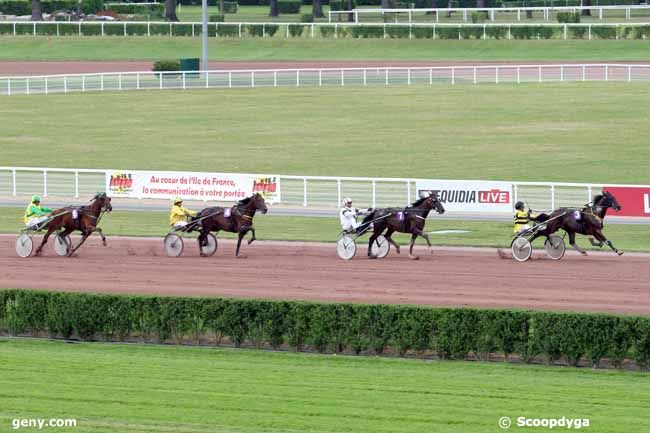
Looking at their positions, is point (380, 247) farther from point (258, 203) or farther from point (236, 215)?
point (236, 215)

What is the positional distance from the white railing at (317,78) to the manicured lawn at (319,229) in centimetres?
2517

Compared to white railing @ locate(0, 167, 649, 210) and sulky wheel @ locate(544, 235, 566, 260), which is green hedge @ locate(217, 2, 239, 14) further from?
sulky wheel @ locate(544, 235, 566, 260)

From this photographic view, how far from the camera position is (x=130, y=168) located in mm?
38375

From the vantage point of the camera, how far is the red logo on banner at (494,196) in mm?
29609

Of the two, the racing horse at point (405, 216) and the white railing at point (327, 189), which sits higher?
the white railing at point (327, 189)

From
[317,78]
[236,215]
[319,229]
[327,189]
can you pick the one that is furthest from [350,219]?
[317,78]

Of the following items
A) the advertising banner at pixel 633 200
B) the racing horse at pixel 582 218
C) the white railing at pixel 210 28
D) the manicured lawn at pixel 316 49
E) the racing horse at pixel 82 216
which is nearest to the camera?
the racing horse at pixel 582 218

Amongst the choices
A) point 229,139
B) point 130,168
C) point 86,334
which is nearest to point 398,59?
point 229,139

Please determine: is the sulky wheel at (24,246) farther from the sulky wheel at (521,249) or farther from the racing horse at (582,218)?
the racing horse at (582,218)

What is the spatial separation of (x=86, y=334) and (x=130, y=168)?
2106cm

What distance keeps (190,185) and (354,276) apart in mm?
11043

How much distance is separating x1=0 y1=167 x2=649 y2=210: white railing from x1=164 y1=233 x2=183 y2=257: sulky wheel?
6785 mm

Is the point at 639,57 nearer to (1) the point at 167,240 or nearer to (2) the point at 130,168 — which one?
(2) the point at 130,168

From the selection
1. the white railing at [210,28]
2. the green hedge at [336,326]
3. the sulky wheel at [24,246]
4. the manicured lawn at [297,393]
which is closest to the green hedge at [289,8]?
the white railing at [210,28]
